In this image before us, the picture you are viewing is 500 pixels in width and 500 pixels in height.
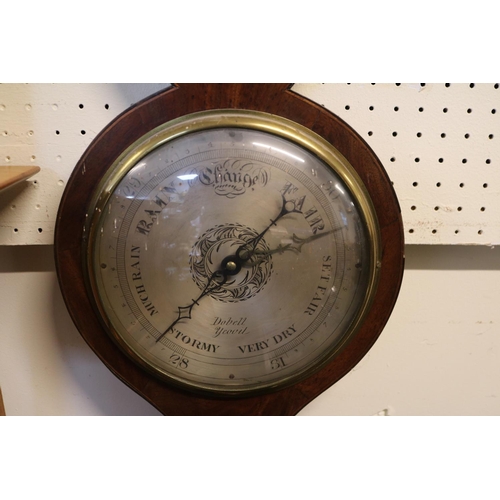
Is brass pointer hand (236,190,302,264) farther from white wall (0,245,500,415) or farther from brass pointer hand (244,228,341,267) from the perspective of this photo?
white wall (0,245,500,415)

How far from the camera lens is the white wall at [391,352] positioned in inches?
38.3

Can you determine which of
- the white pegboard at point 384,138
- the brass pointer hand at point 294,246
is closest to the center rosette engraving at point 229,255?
the brass pointer hand at point 294,246

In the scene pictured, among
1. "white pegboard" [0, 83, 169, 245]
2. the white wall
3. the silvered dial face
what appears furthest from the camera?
the white wall

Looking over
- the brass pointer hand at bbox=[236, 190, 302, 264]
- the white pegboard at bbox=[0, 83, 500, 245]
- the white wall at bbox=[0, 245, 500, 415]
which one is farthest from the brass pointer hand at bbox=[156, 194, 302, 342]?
the white wall at bbox=[0, 245, 500, 415]

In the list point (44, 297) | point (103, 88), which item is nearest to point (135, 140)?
point (103, 88)

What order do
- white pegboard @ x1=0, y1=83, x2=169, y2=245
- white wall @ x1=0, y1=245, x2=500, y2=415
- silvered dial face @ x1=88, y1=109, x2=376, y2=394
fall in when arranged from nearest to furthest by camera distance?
silvered dial face @ x1=88, y1=109, x2=376, y2=394, white pegboard @ x1=0, y1=83, x2=169, y2=245, white wall @ x1=0, y1=245, x2=500, y2=415

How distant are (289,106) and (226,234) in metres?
0.24

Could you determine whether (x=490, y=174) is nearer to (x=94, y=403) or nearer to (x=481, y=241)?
(x=481, y=241)

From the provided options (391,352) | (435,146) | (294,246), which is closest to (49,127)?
(294,246)

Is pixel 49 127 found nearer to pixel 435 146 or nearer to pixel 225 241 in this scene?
pixel 225 241

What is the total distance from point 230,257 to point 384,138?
0.39 metres

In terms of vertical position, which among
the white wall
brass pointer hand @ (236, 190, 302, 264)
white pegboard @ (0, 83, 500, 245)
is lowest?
the white wall

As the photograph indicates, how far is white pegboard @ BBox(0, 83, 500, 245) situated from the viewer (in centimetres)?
83

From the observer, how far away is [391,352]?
1.02m
